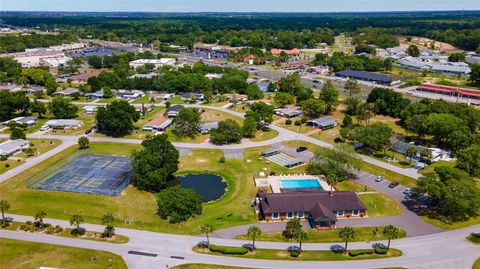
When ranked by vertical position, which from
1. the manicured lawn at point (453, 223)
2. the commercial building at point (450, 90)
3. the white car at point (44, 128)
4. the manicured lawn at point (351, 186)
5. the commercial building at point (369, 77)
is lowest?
the manicured lawn at point (453, 223)

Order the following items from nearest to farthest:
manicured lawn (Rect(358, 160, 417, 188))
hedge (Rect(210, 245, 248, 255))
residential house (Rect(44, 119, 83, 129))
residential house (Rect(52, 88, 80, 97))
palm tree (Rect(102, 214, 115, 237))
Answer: hedge (Rect(210, 245, 248, 255)), palm tree (Rect(102, 214, 115, 237)), manicured lawn (Rect(358, 160, 417, 188)), residential house (Rect(44, 119, 83, 129)), residential house (Rect(52, 88, 80, 97))

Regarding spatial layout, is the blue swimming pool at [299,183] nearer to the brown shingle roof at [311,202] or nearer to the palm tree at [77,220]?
the brown shingle roof at [311,202]

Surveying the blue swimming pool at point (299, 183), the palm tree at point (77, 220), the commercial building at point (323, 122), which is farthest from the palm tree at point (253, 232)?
the commercial building at point (323, 122)

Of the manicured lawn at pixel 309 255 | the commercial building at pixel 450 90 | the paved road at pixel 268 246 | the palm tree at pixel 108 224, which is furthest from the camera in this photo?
the commercial building at pixel 450 90

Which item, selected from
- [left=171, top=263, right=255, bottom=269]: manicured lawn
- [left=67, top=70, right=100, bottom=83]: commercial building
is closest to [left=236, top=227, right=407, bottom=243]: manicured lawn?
[left=171, top=263, right=255, bottom=269]: manicured lawn

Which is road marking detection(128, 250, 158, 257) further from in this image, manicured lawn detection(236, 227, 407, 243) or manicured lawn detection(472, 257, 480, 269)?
manicured lawn detection(472, 257, 480, 269)

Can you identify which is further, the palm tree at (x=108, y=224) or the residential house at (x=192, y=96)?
the residential house at (x=192, y=96)

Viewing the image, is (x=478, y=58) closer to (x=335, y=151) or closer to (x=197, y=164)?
(x=335, y=151)
